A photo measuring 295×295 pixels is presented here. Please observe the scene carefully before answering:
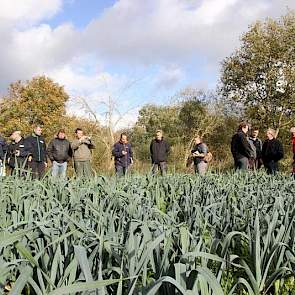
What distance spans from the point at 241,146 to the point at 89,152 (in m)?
3.06

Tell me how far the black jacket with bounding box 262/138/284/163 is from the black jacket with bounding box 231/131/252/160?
0.36 meters

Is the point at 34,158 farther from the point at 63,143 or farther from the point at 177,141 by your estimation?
the point at 177,141

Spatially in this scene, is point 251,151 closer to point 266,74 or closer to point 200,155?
point 200,155

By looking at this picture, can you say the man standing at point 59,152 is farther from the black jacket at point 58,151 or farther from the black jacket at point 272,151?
the black jacket at point 272,151

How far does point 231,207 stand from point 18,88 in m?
24.7

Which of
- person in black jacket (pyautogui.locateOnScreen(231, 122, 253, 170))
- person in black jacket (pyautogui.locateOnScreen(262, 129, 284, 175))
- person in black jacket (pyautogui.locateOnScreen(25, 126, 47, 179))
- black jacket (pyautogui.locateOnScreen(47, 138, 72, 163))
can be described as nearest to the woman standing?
person in black jacket (pyautogui.locateOnScreen(231, 122, 253, 170))

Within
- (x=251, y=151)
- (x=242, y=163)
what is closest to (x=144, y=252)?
(x=251, y=151)

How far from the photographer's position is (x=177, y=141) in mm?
24797

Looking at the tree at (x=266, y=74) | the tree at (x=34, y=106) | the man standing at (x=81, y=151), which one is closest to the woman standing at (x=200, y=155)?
the man standing at (x=81, y=151)

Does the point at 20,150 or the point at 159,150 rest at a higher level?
the point at 20,150

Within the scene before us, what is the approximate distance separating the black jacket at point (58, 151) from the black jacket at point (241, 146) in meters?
3.32

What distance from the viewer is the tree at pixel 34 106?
23953 mm

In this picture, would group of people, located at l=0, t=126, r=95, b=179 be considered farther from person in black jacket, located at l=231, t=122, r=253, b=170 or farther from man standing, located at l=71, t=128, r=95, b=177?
person in black jacket, located at l=231, t=122, r=253, b=170

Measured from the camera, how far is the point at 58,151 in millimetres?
10094
